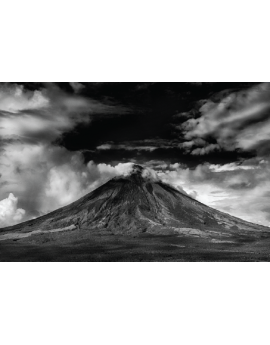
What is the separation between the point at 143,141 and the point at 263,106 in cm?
508

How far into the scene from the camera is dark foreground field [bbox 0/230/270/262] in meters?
11.6

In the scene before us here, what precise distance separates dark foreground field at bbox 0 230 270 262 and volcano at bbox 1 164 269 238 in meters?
0.48

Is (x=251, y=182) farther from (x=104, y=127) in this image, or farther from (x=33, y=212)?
(x=33, y=212)

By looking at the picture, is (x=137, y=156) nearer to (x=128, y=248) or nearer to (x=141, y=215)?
(x=141, y=215)

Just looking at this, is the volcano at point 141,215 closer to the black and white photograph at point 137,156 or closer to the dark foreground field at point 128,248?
the black and white photograph at point 137,156

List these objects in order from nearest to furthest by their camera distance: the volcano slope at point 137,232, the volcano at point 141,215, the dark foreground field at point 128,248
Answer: the dark foreground field at point 128,248 < the volcano slope at point 137,232 < the volcano at point 141,215

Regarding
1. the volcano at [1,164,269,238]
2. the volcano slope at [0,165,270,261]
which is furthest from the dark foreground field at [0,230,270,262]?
the volcano at [1,164,269,238]

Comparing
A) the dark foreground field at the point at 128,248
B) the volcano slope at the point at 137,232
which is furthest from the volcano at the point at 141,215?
the dark foreground field at the point at 128,248

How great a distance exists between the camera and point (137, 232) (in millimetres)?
13312

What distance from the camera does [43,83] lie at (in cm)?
1231

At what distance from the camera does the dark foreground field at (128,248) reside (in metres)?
11.6

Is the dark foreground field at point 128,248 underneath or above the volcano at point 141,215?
underneath

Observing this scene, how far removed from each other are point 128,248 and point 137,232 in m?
1.17

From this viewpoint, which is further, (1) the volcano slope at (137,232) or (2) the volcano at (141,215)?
(2) the volcano at (141,215)
